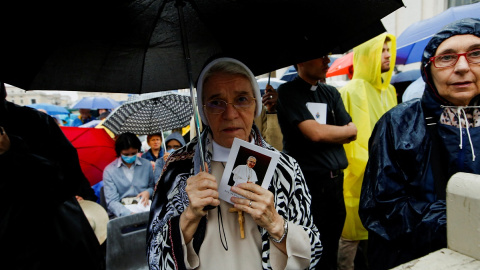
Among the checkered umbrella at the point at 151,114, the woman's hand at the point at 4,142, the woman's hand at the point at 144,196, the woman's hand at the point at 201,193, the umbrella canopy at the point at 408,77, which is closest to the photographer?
the woman's hand at the point at 201,193

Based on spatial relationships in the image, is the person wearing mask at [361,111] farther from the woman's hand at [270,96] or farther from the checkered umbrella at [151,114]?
the checkered umbrella at [151,114]

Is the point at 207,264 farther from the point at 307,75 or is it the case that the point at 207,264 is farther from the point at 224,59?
the point at 307,75

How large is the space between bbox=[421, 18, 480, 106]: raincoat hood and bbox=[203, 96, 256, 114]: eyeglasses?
94 centimetres

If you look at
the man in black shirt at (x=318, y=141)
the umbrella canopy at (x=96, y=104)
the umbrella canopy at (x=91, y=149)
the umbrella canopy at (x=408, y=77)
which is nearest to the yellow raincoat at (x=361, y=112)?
the man in black shirt at (x=318, y=141)

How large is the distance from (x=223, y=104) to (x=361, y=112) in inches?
87.5

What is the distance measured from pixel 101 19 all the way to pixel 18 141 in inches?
33.7

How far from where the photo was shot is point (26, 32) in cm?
132

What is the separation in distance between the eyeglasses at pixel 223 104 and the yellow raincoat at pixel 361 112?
2.05m


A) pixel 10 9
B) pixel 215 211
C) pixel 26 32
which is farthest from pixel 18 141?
pixel 215 211

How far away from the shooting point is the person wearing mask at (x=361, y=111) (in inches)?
125

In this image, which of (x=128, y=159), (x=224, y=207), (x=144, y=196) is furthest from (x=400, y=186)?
(x=128, y=159)

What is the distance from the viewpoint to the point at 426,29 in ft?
13.4

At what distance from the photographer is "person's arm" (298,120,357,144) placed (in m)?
2.54

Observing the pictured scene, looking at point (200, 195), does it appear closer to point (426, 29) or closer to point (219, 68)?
point (219, 68)
